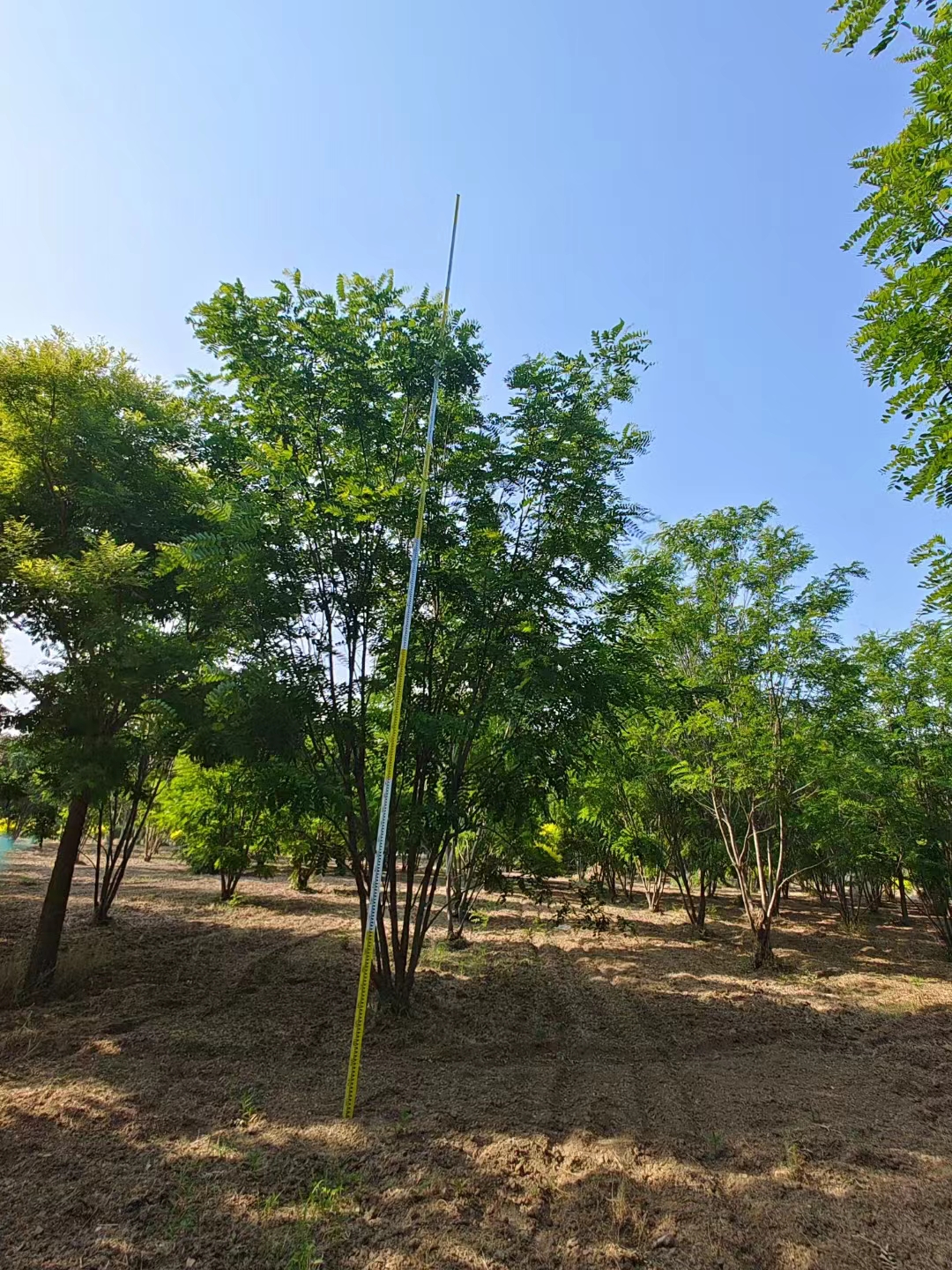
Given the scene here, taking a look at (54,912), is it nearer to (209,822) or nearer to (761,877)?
(209,822)

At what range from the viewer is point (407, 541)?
20.6 feet

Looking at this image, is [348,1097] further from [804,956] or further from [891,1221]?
[804,956]

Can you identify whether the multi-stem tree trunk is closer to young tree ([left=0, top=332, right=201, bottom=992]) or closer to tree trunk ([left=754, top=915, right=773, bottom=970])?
tree trunk ([left=754, top=915, right=773, bottom=970])

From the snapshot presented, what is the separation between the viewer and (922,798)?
560 inches

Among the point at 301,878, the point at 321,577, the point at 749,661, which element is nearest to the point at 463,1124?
the point at 321,577

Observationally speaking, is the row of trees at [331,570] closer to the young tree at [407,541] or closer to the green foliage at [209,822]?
the young tree at [407,541]

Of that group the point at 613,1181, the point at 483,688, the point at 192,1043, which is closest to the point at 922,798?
the point at 483,688

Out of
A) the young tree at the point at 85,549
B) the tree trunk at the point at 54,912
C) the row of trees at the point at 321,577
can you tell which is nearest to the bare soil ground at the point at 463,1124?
the tree trunk at the point at 54,912

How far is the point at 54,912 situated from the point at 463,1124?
5905 millimetres

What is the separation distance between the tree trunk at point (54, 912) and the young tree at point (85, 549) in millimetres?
17

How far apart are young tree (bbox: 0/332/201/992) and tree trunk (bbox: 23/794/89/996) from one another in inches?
0.7

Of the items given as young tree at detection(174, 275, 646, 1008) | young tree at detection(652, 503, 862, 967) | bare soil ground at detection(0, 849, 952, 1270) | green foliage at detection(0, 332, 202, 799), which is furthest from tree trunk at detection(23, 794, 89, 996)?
young tree at detection(652, 503, 862, 967)

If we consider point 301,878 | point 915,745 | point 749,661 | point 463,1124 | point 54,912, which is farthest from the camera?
point 301,878

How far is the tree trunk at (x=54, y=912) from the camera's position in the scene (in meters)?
7.04
